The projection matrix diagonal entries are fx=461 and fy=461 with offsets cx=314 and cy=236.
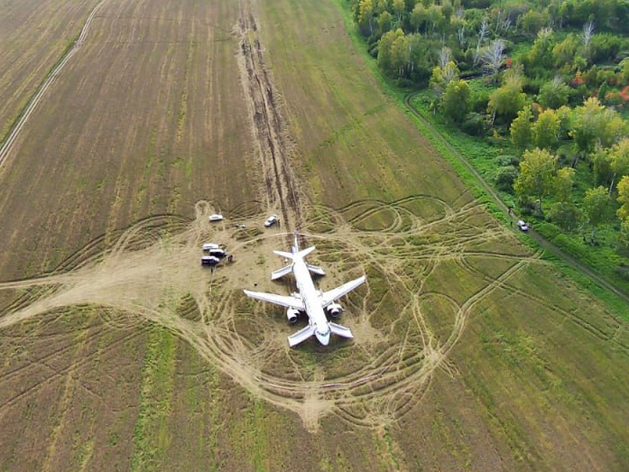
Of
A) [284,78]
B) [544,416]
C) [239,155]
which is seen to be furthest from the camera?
[284,78]

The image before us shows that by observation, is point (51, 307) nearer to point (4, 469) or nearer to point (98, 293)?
point (98, 293)

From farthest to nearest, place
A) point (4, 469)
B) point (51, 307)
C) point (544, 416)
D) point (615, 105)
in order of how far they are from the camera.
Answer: point (615, 105), point (51, 307), point (544, 416), point (4, 469)

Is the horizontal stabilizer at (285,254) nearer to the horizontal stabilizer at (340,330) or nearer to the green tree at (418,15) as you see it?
the horizontal stabilizer at (340,330)

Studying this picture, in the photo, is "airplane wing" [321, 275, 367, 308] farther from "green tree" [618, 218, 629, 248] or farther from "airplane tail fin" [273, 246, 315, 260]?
"green tree" [618, 218, 629, 248]

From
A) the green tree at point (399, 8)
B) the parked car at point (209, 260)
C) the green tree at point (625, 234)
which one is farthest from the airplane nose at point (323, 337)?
the green tree at point (399, 8)

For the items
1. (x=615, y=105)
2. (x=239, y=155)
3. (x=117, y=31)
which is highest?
(x=117, y=31)

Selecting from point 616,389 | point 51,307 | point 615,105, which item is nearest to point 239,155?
point 51,307

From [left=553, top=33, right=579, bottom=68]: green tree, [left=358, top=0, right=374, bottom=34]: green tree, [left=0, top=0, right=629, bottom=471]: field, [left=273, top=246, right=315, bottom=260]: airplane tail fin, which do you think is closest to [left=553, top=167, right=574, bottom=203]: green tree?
[left=0, top=0, right=629, bottom=471]: field
